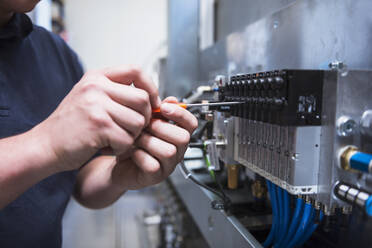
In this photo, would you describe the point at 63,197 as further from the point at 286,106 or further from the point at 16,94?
the point at 286,106

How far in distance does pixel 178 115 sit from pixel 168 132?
0.03 meters

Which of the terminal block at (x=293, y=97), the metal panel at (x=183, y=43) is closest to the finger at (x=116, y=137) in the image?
the terminal block at (x=293, y=97)

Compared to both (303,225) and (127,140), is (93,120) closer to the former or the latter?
(127,140)

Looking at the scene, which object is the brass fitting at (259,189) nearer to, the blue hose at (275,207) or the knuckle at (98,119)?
the blue hose at (275,207)

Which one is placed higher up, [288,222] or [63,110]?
[63,110]

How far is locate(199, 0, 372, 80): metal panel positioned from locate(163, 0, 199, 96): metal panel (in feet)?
2.12

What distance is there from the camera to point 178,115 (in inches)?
17.3

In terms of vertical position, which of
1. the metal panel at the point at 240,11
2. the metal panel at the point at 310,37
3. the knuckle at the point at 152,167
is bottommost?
the knuckle at the point at 152,167

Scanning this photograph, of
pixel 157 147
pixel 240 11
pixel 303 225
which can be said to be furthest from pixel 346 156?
pixel 240 11

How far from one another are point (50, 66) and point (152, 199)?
1788 millimetres

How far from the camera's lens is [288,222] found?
53 cm

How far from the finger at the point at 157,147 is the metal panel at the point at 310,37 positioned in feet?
1.30

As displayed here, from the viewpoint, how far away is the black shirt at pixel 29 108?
63 centimetres

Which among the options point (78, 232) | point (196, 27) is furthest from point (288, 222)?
point (78, 232)
